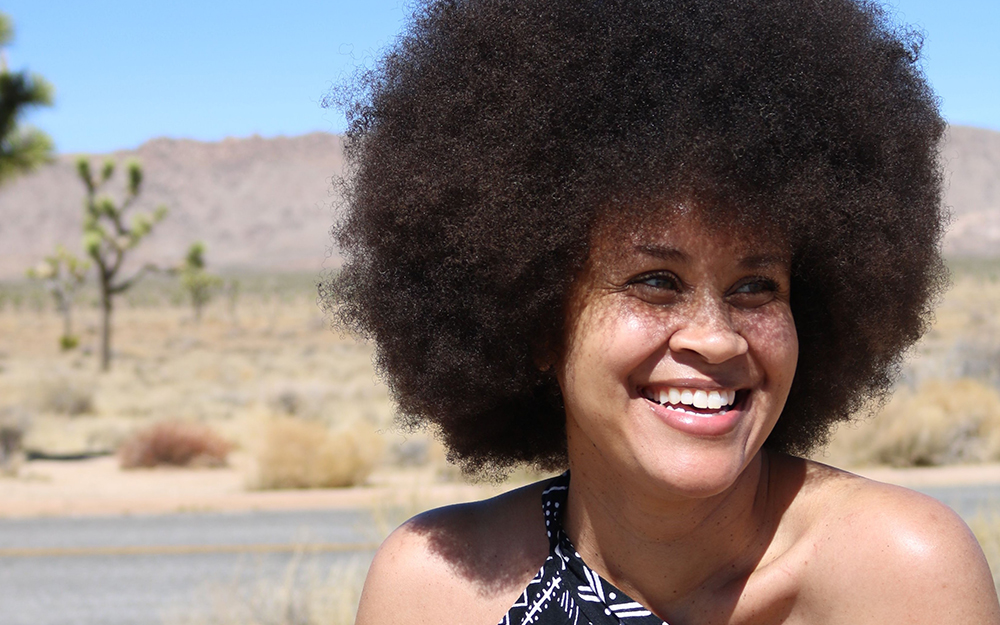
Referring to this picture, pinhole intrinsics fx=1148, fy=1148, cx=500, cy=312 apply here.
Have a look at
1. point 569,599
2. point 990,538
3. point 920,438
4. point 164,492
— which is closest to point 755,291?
point 569,599

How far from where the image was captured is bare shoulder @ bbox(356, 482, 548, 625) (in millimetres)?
2648

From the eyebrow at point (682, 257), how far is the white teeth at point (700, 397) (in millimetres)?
264

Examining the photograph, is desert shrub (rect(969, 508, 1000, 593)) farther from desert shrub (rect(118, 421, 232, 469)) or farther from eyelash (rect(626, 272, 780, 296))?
desert shrub (rect(118, 421, 232, 469))

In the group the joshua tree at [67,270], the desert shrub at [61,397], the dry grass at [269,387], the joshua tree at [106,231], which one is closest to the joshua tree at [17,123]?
the dry grass at [269,387]

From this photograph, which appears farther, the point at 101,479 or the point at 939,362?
the point at 939,362

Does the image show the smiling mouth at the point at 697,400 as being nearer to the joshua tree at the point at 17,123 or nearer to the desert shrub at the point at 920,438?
the desert shrub at the point at 920,438

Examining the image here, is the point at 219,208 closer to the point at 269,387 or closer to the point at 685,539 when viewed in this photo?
the point at 269,387

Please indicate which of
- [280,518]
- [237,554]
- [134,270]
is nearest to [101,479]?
[280,518]

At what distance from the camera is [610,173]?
2.49 m

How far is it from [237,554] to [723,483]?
31.7 feet

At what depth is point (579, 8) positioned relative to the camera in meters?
2.60

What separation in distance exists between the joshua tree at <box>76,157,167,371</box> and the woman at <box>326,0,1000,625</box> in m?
30.9

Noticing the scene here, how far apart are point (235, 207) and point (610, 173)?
5366 inches

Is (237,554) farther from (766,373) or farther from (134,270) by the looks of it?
(134,270)
